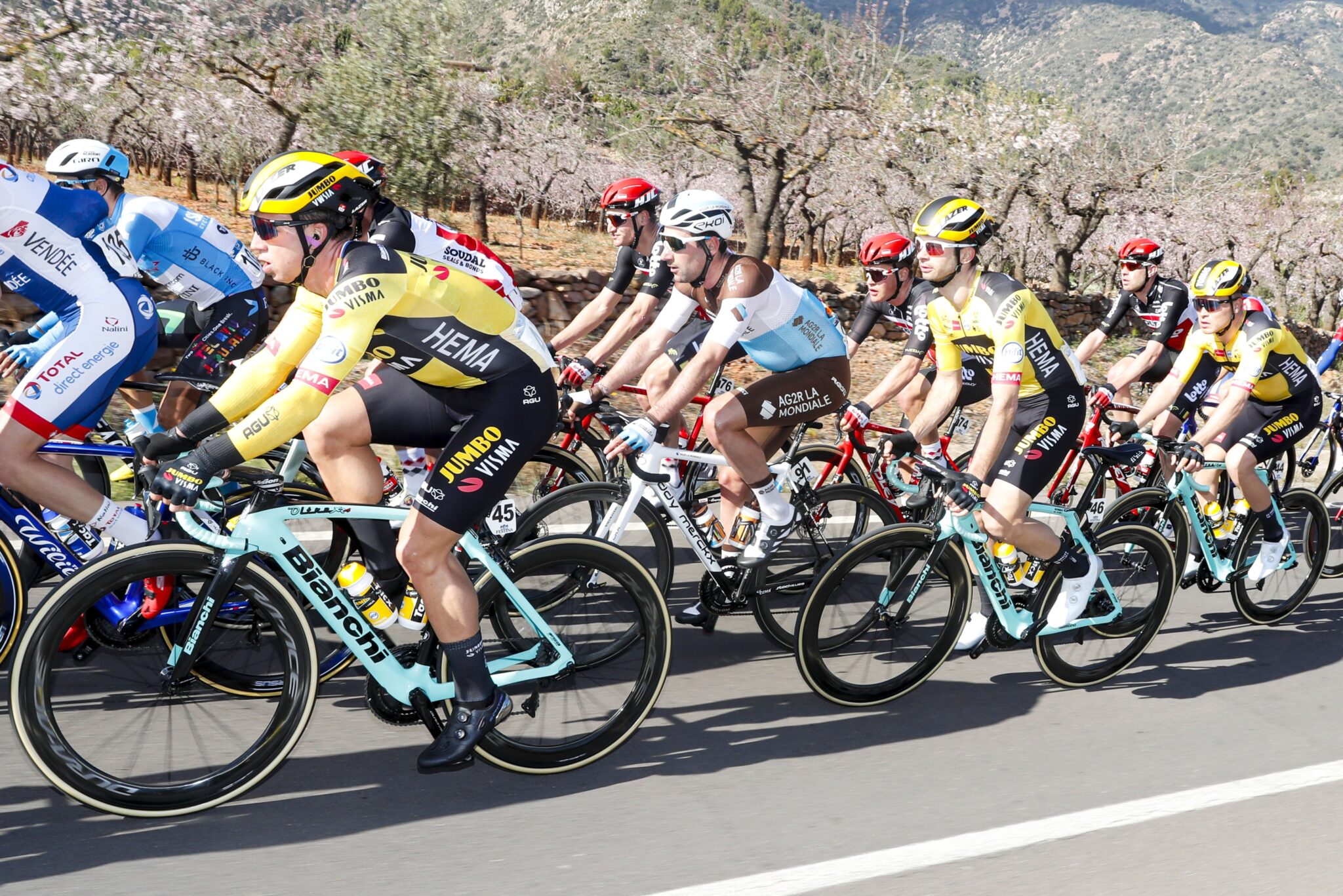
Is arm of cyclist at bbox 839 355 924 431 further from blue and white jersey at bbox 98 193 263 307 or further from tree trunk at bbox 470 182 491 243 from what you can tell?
Result: tree trunk at bbox 470 182 491 243

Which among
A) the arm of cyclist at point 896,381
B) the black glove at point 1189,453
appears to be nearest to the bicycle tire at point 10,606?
the arm of cyclist at point 896,381

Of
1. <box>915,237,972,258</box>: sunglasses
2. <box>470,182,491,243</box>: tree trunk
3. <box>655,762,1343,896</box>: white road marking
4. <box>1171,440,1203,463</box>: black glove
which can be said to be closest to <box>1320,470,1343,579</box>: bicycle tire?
<box>1171,440,1203,463</box>: black glove

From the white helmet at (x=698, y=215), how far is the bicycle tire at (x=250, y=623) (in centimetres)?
194

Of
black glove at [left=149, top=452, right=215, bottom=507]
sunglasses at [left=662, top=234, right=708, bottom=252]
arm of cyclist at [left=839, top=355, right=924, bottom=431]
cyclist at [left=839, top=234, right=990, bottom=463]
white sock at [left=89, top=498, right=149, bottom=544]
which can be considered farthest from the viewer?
cyclist at [left=839, top=234, right=990, bottom=463]

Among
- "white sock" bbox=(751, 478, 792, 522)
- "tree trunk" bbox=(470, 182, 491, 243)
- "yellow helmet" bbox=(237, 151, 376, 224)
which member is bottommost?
"tree trunk" bbox=(470, 182, 491, 243)

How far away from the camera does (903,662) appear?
4.86 metres

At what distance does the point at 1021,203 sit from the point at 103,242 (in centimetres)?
3678

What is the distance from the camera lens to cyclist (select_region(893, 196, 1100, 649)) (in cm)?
481

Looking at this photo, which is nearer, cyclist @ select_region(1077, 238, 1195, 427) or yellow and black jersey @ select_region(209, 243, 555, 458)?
yellow and black jersey @ select_region(209, 243, 555, 458)

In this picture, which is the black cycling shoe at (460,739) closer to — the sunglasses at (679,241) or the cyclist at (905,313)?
the sunglasses at (679,241)

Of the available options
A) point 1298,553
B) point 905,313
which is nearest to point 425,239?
point 905,313

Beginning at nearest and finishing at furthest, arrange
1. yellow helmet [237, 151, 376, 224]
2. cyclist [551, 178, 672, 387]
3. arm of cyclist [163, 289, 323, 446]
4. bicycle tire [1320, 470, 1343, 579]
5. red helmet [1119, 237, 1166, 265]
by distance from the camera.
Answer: arm of cyclist [163, 289, 323, 446]
yellow helmet [237, 151, 376, 224]
cyclist [551, 178, 672, 387]
bicycle tire [1320, 470, 1343, 579]
red helmet [1119, 237, 1166, 265]

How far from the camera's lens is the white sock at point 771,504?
17.5 ft

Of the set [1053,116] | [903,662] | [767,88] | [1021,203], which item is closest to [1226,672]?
[903,662]
